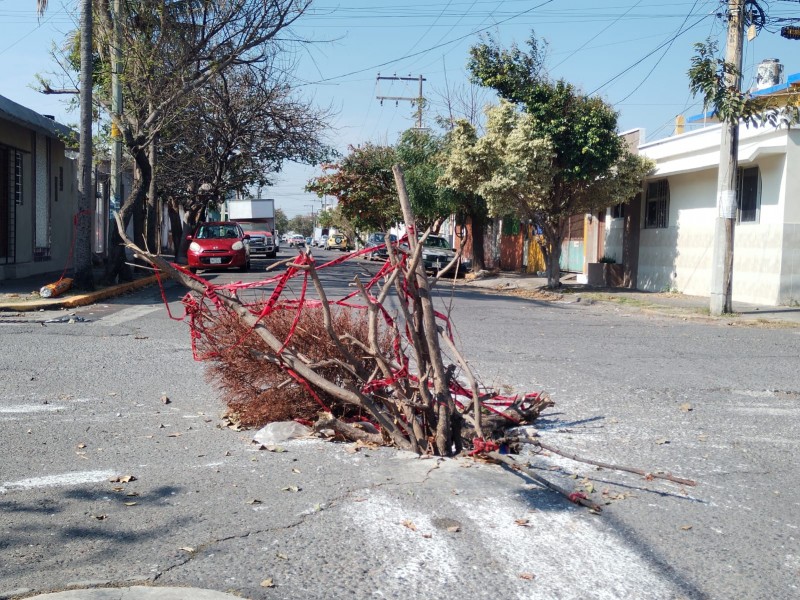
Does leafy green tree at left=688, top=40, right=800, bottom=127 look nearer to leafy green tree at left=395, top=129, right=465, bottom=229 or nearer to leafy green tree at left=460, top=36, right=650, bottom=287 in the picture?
leafy green tree at left=460, top=36, right=650, bottom=287

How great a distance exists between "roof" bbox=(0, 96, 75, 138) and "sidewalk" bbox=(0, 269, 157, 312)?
141 inches

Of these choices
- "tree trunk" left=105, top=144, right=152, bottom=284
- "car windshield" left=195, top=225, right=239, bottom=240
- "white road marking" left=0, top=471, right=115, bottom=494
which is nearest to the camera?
"white road marking" left=0, top=471, right=115, bottom=494

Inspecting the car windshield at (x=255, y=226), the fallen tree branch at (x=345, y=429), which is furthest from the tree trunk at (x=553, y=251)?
the car windshield at (x=255, y=226)

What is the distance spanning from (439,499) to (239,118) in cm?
2572

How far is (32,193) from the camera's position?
21.6 m

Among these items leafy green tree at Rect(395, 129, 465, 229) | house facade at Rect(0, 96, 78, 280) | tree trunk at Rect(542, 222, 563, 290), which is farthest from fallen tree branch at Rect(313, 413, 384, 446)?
leafy green tree at Rect(395, 129, 465, 229)

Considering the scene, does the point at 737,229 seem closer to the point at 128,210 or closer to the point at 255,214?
the point at 128,210

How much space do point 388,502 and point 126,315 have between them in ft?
34.2

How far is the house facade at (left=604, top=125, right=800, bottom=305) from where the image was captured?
18.2 metres

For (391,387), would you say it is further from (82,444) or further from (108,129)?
(108,129)

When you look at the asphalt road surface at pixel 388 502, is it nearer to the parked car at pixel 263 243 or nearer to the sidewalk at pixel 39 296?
the sidewalk at pixel 39 296

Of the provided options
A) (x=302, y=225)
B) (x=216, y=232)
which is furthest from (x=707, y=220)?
(x=302, y=225)

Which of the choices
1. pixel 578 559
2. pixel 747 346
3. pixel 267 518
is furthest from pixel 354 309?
pixel 747 346

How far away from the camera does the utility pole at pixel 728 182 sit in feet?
51.5
